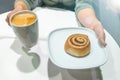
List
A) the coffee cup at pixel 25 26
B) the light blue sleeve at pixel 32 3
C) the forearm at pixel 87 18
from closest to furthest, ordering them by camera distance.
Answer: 1. the coffee cup at pixel 25 26
2. the forearm at pixel 87 18
3. the light blue sleeve at pixel 32 3

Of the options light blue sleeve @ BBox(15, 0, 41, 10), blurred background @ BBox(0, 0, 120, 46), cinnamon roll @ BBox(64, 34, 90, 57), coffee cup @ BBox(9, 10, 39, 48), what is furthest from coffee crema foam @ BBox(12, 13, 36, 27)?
blurred background @ BBox(0, 0, 120, 46)

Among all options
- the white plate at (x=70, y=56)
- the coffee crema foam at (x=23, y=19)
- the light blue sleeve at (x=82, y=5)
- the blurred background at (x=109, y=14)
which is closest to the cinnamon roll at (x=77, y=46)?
the white plate at (x=70, y=56)

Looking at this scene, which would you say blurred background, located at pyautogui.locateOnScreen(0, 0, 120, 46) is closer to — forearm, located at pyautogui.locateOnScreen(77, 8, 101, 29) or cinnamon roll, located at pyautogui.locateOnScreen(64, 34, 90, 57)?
forearm, located at pyautogui.locateOnScreen(77, 8, 101, 29)

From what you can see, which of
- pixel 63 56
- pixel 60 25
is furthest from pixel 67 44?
pixel 60 25

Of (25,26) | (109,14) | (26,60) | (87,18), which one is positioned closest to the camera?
(25,26)

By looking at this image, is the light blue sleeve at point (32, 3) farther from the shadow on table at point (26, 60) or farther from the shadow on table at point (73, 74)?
the shadow on table at point (73, 74)

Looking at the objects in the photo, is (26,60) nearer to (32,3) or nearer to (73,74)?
(73,74)

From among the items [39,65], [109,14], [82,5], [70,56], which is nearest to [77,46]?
[70,56]
